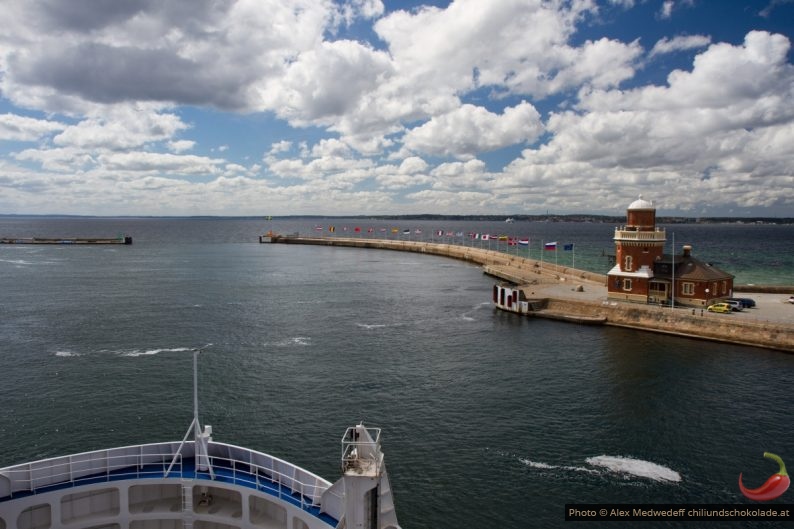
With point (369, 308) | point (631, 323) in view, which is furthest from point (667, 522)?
point (369, 308)

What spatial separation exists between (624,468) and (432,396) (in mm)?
15500

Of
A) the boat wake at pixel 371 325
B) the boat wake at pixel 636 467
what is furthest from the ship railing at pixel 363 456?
the boat wake at pixel 371 325

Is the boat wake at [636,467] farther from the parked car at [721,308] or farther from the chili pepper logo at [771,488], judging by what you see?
the parked car at [721,308]

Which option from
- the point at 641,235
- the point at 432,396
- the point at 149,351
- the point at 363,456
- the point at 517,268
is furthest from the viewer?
the point at 517,268

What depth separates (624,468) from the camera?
32188 millimetres

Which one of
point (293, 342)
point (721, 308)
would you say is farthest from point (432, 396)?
point (721, 308)

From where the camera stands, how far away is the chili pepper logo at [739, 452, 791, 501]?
96.8 feet

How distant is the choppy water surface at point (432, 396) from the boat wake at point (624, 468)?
0.12 metres

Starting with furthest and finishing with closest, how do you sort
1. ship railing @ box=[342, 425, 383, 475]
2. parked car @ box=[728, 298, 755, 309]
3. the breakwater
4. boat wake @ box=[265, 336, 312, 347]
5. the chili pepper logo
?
1. parked car @ box=[728, 298, 755, 309]
2. boat wake @ box=[265, 336, 312, 347]
3. the breakwater
4. the chili pepper logo
5. ship railing @ box=[342, 425, 383, 475]

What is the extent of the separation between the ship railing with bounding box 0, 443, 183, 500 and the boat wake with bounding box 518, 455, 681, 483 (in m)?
20.1

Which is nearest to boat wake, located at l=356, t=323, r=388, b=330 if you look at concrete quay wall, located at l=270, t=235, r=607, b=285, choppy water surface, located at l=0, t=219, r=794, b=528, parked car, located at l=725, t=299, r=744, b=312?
choppy water surface, located at l=0, t=219, r=794, b=528

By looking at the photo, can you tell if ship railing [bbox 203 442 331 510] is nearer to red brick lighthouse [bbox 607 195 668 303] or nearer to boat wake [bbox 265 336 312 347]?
boat wake [bbox 265 336 312 347]

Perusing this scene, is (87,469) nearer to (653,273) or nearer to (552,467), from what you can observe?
(552,467)

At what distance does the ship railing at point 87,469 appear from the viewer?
21.5 metres
